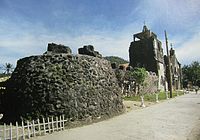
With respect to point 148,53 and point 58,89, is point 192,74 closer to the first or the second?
point 148,53

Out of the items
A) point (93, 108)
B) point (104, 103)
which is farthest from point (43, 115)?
point (104, 103)

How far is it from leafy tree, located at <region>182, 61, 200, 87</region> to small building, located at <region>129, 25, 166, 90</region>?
3419 centimetres

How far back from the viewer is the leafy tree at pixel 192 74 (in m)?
A: 83.9

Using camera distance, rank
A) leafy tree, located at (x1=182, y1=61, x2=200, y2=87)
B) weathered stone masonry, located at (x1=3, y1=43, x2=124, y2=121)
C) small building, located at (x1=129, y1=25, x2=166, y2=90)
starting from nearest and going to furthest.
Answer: weathered stone masonry, located at (x1=3, y1=43, x2=124, y2=121), small building, located at (x1=129, y1=25, x2=166, y2=90), leafy tree, located at (x1=182, y1=61, x2=200, y2=87)

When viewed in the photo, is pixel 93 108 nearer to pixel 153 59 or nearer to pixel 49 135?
pixel 49 135

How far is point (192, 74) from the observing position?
85812 mm

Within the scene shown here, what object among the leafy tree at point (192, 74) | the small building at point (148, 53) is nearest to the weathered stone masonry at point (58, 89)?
the small building at point (148, 53)

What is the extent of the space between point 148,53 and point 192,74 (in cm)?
4077

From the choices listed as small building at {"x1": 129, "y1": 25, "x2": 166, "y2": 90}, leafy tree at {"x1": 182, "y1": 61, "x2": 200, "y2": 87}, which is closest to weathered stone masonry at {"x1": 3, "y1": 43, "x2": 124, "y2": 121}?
small building at {"x1": 129, "y1": 25, "x2": 166, "y2": 90}

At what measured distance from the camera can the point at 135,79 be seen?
108ft

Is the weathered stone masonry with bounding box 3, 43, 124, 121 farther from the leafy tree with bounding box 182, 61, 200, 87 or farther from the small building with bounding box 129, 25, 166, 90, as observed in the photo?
the leafy tree with bounding box 182, 61, 200, 87

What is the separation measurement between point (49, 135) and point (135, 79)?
23.8 meters

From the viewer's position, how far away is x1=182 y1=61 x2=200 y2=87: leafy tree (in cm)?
8394

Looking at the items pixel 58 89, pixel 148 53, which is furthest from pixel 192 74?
pixel 58 89
